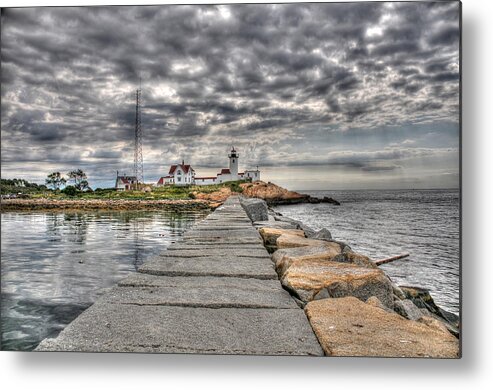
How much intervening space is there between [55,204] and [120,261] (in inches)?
36.5

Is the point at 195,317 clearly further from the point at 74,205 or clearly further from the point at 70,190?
the point at 74,205

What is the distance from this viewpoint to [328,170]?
4.22 metres

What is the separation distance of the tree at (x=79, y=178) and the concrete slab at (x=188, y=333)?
6.53ft

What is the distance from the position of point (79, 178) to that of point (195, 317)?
93.1 inches

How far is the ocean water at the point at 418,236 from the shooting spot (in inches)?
133

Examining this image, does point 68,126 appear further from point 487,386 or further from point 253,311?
point 487,386

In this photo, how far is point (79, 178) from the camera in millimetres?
4055

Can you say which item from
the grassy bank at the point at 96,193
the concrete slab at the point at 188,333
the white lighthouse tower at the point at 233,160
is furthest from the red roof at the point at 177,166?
the concrete slab at the point at 188,333

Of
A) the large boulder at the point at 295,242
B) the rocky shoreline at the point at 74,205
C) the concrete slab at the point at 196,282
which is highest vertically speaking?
the rocky shoreline at the point at 74,205

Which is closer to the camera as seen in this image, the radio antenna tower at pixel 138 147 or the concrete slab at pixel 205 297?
the concrete slab at pixel 205 297

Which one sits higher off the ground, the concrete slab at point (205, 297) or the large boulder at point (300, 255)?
the large boulder at point (300, 255)

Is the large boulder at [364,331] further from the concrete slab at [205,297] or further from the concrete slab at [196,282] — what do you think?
the concrete slab at [196,282]

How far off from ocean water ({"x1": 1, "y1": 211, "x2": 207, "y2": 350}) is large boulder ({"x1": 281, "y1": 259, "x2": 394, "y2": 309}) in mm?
1897

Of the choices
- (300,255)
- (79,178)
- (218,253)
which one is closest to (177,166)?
(79,178)
